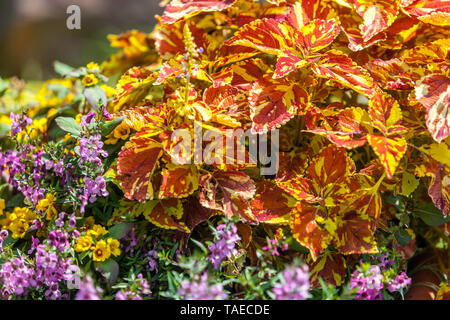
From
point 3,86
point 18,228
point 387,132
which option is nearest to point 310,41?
point 387,132

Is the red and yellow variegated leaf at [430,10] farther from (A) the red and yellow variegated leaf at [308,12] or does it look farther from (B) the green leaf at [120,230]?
(B) the green leaf at [120,230]

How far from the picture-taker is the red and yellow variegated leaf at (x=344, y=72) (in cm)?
103

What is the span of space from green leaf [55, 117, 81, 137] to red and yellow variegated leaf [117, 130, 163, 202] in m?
0.18

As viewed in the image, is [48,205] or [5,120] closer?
[48,205]

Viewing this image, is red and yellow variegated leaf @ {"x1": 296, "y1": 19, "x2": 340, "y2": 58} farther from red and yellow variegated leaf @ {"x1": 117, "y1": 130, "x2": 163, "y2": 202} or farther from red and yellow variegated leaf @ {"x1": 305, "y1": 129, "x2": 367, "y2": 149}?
red and yellow variegated leaf @ {"x1": 117, "y1": 130, "x2": 163, "y2": 202}

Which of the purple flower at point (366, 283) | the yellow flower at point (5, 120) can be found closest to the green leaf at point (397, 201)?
the purple flower at point (366, 283)

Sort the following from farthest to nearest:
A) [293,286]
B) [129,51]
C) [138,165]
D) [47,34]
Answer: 1. [47,34]
2. [129,51]
3. [138,165]
4. [293,286]

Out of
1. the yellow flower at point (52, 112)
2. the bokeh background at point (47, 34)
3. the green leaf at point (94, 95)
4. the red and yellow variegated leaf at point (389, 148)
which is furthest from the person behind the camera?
the bokeh background at point (47, 34)

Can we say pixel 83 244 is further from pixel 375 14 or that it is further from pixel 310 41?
pixel 375 14

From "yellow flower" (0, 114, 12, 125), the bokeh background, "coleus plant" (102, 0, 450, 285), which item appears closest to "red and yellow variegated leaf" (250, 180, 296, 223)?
"coleus plant" (102, 0, 450, 285)

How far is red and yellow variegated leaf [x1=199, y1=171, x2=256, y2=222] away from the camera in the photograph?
1.03m

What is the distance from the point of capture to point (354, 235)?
1056 millimetres

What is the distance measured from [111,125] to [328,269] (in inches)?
23.9

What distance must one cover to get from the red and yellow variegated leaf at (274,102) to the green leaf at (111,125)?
334mm
